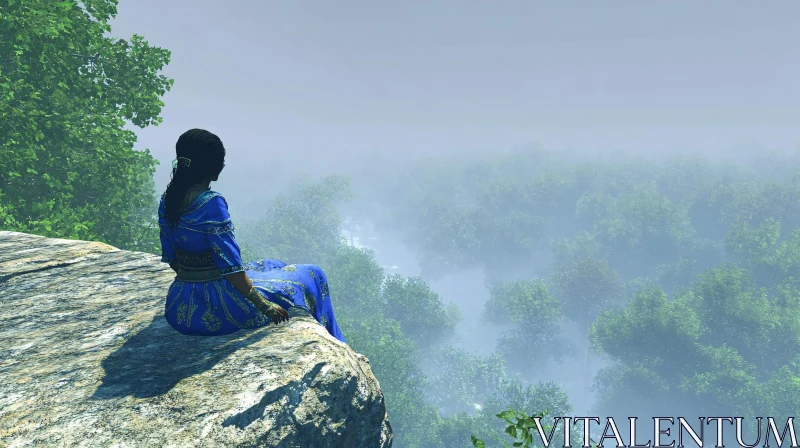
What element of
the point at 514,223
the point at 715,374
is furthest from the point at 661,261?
the point at 715,374

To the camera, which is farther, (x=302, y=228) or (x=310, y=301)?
(x=302, y=228)

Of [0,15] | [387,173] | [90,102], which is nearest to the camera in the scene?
[0,15]

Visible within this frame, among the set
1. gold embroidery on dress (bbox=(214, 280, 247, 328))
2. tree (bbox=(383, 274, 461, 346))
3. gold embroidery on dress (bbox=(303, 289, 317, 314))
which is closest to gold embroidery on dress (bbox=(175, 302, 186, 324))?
gold embroidery on dress (bbox=(214, 280, 247, 328))

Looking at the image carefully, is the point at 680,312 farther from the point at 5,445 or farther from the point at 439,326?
the point at 5,445

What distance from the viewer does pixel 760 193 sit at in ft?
233

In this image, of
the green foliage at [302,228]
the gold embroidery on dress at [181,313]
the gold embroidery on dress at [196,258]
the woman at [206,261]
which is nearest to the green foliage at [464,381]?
the green foliage at [302,228]

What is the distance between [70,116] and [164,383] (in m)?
15.3

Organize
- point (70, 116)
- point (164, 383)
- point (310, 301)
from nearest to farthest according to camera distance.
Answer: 1. point (164, 383)
2. point (310, 301)
3. point (70, 116)

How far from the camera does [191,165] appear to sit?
4.04m

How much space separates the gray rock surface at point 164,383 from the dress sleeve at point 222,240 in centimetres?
83

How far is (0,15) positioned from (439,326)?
196 feet

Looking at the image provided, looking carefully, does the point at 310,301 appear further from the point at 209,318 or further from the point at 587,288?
the point at 587,288

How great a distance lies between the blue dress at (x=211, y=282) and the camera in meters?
4.05

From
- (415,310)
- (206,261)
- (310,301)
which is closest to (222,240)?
(206,261)
